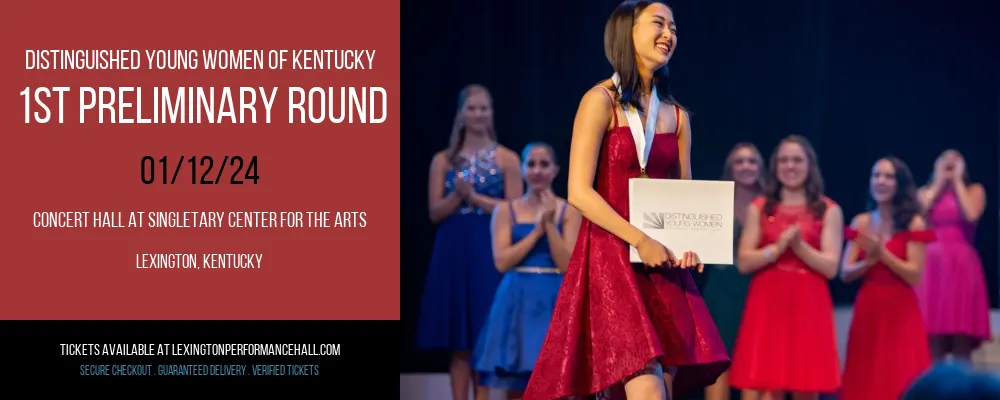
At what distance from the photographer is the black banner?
5.80m

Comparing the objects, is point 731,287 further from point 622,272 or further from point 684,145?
point 622,272

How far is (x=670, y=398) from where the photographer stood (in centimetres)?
332

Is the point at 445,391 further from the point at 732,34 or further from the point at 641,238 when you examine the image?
the point at 641,238

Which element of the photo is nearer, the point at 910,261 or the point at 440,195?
the point at 910,261

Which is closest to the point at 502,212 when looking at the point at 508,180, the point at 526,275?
the point at 526,275

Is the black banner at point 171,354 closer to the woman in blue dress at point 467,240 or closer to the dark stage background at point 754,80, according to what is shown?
the woman in blue dress at point 467,240

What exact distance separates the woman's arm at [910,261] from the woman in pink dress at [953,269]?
4.21 ft

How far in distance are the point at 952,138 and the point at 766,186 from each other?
2.32m

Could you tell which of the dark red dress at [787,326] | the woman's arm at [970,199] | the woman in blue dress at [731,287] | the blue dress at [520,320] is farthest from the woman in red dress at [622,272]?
the woman's arm at [970,199]

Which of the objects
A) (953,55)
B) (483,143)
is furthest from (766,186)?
(953,55)

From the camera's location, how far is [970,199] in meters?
7.24

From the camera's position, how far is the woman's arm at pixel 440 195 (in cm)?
627

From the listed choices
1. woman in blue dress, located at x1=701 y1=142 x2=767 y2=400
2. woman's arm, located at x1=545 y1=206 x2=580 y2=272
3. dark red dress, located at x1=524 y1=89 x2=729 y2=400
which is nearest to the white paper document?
dark red dress, located at x1=524 y1=89 x2=729 y2=400

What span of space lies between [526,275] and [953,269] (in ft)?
10.2
